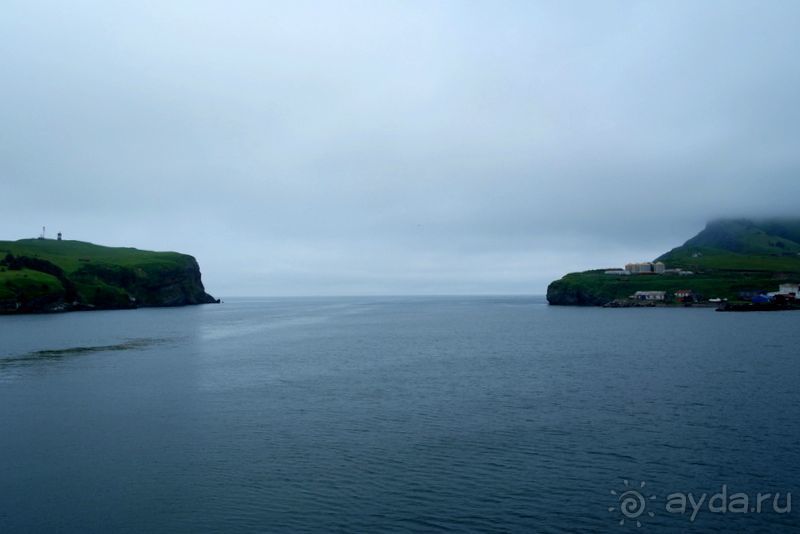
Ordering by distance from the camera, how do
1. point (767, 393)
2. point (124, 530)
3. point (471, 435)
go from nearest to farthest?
point (124, 530) < point (471, 435) < point (767, 393)

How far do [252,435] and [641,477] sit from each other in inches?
1155

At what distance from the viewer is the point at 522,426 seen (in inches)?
1822

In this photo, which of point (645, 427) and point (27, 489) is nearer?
point (27, 489)

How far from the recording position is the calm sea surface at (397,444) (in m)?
29.8

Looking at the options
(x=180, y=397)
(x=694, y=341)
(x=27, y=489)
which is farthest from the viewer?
(x=694, y=341)

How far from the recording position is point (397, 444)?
137 ft

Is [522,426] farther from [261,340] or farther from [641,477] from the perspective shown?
[261,340]

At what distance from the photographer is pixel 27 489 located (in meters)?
33.8

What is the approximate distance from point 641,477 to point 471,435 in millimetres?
13325

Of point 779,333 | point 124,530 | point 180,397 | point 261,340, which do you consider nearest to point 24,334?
point 261,340

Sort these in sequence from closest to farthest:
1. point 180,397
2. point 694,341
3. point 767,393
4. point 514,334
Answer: point 767,393
point 180,397
point 694,341
point 514,334

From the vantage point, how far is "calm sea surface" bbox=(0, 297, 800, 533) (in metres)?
29.8

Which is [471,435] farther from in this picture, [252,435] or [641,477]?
[252,435]

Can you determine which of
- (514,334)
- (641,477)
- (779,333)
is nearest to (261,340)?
(514,334)
